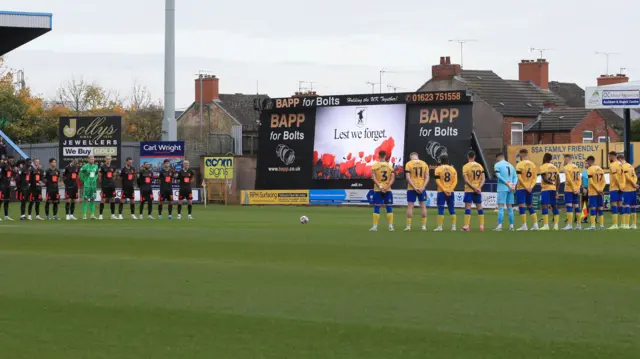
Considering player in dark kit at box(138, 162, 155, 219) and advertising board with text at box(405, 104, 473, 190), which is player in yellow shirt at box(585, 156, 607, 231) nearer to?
player in dark kit at box(138, 162, 155, 219)

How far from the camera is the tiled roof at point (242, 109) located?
9275cm

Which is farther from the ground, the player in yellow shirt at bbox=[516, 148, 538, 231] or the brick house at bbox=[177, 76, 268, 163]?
the brick house at bbox=[177, 76, 268, 163]

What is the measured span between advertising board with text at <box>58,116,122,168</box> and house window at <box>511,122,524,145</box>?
28067 mm

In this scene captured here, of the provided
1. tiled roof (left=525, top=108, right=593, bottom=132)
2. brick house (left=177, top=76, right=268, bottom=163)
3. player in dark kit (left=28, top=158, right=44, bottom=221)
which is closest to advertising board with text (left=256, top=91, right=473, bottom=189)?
player in dark kit (left=28, top=158, right=44, bottom=221)

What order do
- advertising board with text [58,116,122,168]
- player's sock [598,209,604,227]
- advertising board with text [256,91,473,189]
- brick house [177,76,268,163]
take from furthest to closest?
brick house [177,76,268,163], advertising board with text [58,116,122,168], advertising board with text [256,91,473,189], player's sock [598,209,604,227]

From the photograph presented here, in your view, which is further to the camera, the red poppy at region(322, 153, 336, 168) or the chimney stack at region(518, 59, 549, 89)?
the chimney stack at region(518, 59, 549, 89)

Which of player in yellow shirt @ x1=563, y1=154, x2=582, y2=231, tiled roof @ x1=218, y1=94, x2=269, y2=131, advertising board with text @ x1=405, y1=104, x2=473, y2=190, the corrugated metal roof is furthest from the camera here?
tiled roof @ x1=218, y1=94, x2=269, y2=131

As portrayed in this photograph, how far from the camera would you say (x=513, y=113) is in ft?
232

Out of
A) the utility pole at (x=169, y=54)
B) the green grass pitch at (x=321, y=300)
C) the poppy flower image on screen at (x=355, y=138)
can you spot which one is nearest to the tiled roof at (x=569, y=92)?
the poppy flower image on screen at (x=355, y=138)

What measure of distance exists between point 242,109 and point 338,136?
137 ft

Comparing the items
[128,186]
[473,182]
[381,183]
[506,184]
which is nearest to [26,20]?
[128,186]

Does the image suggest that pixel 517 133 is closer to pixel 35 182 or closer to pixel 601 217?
pixel 35 182

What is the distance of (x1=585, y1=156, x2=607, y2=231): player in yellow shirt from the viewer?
2800 centimetres

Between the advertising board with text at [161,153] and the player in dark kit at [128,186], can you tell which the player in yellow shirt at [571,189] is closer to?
the player in dark kit at [128,186]
